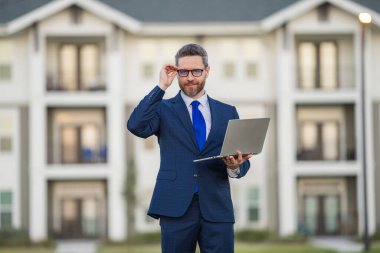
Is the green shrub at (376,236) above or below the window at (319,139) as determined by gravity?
below

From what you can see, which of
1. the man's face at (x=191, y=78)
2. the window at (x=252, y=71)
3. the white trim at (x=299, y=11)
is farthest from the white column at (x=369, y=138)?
the man's face at (x=191, y=78)

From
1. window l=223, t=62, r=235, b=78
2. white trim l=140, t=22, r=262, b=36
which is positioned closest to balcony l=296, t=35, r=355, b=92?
white trim l=140, t=22, r=262, b=36

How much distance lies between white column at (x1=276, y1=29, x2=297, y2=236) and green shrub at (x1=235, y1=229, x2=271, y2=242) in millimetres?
1071

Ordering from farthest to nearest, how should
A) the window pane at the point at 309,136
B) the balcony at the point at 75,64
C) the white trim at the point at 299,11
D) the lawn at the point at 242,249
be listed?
the window pane at the point at 309,136
the balcony at the point at 75,64
the white trim at the point at 299,11
the lawn at the point at 242,249

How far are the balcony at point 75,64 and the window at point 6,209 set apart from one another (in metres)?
4.06

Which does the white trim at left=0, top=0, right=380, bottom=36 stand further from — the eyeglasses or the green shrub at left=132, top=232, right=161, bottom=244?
the eyeglasses

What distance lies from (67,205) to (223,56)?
25.1 ft

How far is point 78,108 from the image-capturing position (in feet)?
120

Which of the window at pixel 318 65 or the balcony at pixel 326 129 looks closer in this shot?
the window at pixel 318 65

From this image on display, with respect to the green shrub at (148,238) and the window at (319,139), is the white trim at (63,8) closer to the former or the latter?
the green shrub at (148,238)

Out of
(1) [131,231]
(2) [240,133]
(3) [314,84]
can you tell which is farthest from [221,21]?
(2) [240,133]

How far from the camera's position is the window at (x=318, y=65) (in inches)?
1457

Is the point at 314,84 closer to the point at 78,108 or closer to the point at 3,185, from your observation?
the point at 78,108

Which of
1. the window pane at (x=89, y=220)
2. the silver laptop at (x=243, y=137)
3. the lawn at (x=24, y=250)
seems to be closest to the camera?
the silver laptop at (x=243, y=137)
